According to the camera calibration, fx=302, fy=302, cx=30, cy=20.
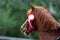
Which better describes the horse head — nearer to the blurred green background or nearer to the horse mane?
the horse mane

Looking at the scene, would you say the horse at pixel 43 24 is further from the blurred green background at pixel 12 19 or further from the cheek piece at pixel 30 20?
the blurred green background at pixel 12 19

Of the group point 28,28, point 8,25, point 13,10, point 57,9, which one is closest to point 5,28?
point 8,25

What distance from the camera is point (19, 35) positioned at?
1146 centimetres

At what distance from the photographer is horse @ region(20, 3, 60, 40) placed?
11.8ft

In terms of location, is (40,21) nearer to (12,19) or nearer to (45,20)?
(45,20)

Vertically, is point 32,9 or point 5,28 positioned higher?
point 32,9

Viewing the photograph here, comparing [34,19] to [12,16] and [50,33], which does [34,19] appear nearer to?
[50,33]

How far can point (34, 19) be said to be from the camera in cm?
373

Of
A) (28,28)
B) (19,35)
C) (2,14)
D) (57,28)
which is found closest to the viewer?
(57,28)

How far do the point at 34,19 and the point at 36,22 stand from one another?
0.05 m

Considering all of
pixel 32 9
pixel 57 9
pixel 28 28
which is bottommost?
pixel 57 9

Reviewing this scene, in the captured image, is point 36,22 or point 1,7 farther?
point 1,7

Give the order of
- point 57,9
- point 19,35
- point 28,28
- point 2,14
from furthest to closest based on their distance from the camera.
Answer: point 2,14
point 19,35
point 57,9
point 28,28

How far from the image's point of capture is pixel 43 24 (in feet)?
12.0
